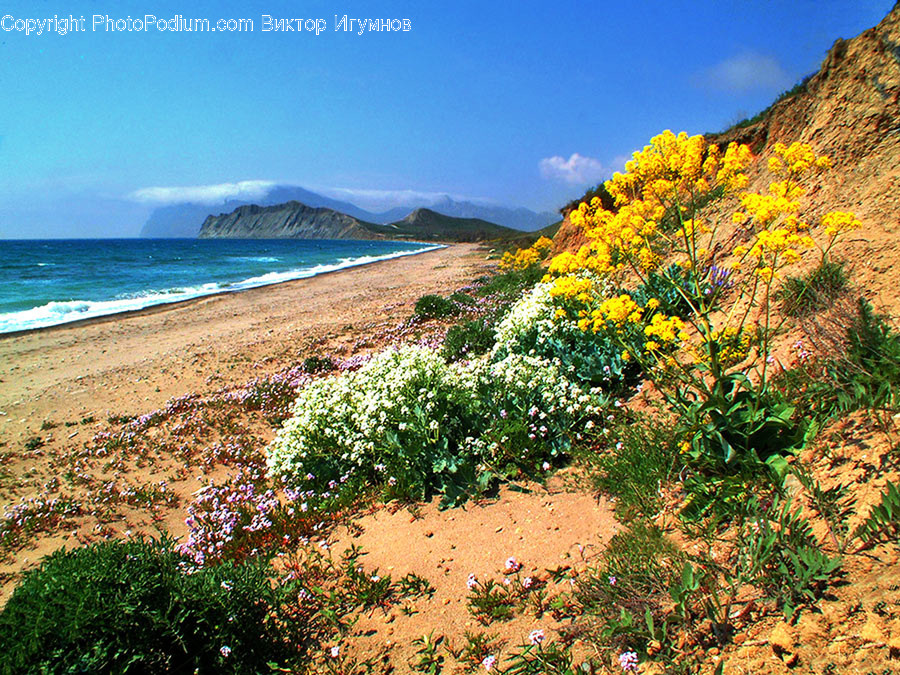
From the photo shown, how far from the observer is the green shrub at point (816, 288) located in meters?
4.71

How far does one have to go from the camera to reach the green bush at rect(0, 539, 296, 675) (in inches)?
103

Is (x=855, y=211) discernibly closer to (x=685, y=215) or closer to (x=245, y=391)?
(x=685, y=215)

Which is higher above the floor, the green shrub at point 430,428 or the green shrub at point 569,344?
the green shrub at point 569,344

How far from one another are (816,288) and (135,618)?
21.0 ft

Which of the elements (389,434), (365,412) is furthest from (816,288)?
(365,412)

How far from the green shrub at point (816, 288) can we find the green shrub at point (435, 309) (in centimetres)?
1010

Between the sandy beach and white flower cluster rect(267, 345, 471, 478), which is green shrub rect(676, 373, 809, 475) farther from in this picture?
the sandy beach

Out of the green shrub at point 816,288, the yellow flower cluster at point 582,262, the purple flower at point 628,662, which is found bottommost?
the purple flower at point 628,662

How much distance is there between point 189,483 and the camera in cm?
686

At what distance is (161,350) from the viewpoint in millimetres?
14797

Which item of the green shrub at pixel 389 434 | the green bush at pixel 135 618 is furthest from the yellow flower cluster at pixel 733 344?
the green bush at pixel 135 618

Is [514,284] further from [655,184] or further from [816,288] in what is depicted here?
[655,184]

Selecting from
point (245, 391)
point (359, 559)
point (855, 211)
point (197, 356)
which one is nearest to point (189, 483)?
point (245, 391)

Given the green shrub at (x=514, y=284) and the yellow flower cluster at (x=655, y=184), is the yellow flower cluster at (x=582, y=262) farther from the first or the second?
the green shrub at (x=514, y=284)
